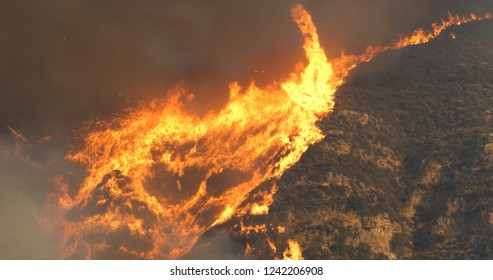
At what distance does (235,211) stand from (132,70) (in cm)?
1721

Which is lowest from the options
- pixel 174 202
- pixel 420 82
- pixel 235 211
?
pixel 235 211

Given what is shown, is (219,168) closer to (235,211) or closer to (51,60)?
(235,211)

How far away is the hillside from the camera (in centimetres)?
3130

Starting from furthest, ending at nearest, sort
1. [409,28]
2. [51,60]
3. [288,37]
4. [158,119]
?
[409,28] → [288,37] → [51,60] → [158,119]

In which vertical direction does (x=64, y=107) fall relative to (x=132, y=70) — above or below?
below

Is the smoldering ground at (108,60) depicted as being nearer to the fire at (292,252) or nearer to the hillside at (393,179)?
the hillside at (393,179)

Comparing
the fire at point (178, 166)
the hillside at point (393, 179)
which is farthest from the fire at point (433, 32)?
the fire at point (178, 166)

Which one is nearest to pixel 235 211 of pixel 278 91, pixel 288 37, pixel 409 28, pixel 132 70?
pixel 278 91

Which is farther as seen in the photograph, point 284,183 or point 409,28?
point 409,28

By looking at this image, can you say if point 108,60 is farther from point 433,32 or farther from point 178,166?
point 433,32

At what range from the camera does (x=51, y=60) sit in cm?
4359

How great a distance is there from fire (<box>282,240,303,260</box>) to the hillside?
0.31m

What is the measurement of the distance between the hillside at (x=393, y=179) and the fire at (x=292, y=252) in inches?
12.1

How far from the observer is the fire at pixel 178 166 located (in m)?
33.8
